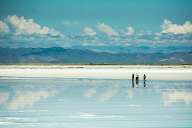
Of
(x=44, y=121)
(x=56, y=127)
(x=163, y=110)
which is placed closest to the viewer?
(x=56, y=127)

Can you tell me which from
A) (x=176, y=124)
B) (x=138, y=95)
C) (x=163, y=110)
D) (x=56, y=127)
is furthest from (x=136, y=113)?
(x=138, y=95)

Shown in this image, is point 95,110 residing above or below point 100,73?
below

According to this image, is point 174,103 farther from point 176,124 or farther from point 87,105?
point 176,124

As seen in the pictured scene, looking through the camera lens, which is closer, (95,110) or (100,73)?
(95,110)

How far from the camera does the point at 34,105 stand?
16.9 meters

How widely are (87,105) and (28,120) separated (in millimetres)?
3957

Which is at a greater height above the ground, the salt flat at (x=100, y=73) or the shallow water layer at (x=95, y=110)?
the salt flat at (x=100, y=73)

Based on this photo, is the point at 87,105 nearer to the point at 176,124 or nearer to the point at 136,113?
the point at 136,113

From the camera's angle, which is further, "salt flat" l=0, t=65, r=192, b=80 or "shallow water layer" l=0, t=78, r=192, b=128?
"salt flat" l=0, t=65, r=192, b=80

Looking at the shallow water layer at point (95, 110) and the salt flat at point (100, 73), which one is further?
the salt flat at point (100, 73)

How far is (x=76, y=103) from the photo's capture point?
17.8m

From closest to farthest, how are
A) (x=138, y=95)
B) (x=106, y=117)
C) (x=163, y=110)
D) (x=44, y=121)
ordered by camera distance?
(x=44, y=121)
(x=106, y=117)
(x=163, y=110)
(x=138, y=95)

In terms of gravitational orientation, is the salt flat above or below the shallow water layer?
above

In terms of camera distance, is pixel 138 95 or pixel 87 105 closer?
pixel 87 105
